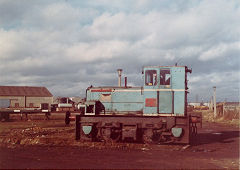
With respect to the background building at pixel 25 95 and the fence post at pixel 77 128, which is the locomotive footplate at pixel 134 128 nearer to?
the fence post at pixel 77 128

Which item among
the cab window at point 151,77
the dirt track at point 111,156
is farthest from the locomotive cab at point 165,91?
the dirt track at point 111,156

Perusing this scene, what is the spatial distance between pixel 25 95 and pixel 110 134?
5225cm

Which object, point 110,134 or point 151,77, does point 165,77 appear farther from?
point 110,134

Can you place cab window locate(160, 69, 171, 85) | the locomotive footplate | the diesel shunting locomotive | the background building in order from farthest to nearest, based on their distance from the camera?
the background building
cab window locate(160, 69, 171, 85)
the diesel shunting locomotive
the locomotive footplate

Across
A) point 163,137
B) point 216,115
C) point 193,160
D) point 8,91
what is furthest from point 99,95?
point 8,91

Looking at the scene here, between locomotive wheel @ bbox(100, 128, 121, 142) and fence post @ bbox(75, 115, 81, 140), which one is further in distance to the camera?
fence post @ bbox(75, 115, 81, 140)

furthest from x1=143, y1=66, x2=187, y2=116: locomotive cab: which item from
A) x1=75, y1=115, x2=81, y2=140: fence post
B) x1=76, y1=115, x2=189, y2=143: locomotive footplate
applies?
x1=75, y1=115, x2=81, y2=140: fence post

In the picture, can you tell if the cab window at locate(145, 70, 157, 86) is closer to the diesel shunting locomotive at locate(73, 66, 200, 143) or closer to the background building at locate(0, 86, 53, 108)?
the diesel shunting locomotive at locate(73, 66, 200, 143)

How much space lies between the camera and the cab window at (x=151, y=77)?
1355cm

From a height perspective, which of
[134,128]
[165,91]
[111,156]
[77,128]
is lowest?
[111,156]

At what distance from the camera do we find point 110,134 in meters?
13.6

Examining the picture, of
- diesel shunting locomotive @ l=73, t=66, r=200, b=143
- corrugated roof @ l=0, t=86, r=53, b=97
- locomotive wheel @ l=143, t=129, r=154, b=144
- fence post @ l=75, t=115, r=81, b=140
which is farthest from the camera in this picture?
corrugated roof @ l=0, t=86, r=53, b=97

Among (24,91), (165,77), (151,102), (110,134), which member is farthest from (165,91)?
(24,91)

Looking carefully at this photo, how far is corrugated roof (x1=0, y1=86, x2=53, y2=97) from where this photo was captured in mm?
60838
